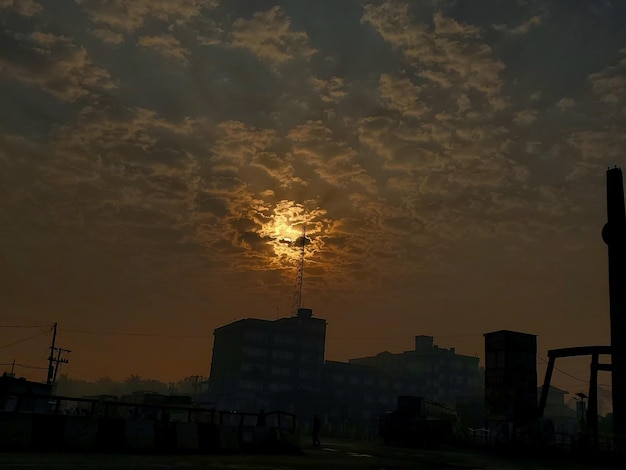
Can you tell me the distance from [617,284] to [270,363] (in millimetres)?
89537

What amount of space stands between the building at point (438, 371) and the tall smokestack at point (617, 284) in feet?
328

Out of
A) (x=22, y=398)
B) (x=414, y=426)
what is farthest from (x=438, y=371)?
(x=22, y=398)

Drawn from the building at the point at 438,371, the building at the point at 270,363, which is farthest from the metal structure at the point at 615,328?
the building at the point at 438,371

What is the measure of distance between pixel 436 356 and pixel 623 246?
110972mm

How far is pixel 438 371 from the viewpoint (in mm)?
145250

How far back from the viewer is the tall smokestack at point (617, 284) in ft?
122

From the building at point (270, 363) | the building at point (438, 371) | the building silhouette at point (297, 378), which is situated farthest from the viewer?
the building at point (438, 371)

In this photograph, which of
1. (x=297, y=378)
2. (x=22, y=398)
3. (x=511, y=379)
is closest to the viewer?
(x=22, y=398)

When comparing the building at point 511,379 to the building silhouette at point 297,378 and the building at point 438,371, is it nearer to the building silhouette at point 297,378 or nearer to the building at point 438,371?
the building silhouette at point 297,378

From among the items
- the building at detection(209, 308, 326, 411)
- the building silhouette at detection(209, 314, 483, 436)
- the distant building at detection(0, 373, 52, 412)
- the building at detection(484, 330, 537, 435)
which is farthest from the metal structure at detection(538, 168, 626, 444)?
the building at detection(209, 308, 326, 411)

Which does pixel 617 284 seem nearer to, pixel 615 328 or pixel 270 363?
pixel 615 328

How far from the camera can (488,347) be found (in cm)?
4275

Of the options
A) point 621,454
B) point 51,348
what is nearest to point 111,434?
point 621,454

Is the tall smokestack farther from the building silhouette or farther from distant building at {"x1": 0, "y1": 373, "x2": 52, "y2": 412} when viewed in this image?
the building silhouette
